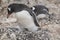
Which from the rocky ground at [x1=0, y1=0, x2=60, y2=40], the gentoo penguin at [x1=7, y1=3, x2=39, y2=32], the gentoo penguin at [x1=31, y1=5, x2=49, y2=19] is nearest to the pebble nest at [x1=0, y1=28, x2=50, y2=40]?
the rocky ground at [x1=0, y1=0, x2=60, y2=40]

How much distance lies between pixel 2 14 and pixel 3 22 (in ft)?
3.12

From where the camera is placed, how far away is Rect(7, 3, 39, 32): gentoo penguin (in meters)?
5.45

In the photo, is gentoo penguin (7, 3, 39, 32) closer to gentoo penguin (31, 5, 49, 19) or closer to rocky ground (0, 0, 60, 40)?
rocky ground (0, 0, 60, 40)

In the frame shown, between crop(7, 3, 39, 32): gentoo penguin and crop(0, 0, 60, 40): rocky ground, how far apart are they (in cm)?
19

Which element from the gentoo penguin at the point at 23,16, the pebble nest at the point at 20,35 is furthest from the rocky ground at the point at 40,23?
the gentoo penguin at the point at 23,16

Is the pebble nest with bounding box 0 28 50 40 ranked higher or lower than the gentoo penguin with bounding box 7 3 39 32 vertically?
lower

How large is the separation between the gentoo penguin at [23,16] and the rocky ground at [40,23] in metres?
0.19

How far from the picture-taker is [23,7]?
564 centimetres

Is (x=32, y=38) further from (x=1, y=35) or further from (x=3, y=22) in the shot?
(x=3, y=22)

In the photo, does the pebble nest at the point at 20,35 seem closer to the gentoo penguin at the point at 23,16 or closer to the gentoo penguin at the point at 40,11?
the gentoo penguin at the point at 23,16

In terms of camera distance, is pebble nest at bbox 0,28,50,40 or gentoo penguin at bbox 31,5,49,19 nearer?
pebble nest at bbox 0,28,50,40

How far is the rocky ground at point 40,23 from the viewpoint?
5375 millimetres

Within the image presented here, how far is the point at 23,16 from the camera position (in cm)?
543

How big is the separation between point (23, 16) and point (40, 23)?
1527 millimetres
